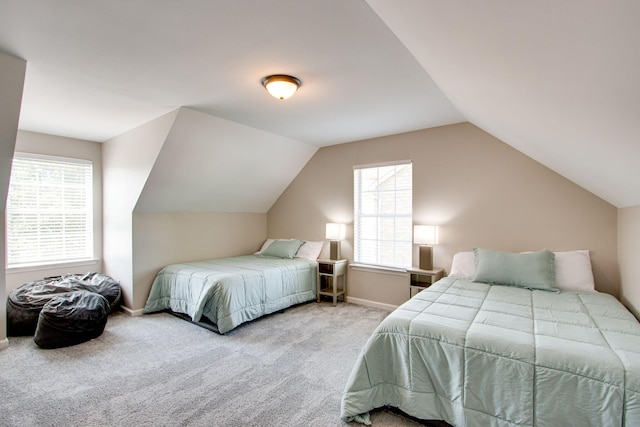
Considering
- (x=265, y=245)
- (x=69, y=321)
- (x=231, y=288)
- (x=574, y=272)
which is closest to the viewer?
(x=574, y=272)

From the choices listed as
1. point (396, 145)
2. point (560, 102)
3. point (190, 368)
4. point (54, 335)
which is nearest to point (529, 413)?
point (560, 102)

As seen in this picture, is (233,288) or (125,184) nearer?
(233,288)

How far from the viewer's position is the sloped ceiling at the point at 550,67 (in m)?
0.85

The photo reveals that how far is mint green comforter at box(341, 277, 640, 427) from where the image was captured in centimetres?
143

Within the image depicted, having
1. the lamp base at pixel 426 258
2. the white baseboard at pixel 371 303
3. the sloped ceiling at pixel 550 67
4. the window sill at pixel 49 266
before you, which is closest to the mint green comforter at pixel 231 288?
the white baseboard at pixel 371 303

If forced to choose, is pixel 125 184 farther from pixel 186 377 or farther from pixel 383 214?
pixel 383 214

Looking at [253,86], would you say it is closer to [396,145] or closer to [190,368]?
[396,145]

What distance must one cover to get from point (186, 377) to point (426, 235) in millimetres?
2838

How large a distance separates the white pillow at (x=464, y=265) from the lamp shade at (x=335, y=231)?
63.6 inches

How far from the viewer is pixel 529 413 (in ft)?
5.04

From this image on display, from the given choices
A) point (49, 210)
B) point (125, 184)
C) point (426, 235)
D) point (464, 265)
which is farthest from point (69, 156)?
point (464, 265)

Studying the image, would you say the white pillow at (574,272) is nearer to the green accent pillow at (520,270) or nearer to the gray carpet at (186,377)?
the green accent pillow at (520,270)

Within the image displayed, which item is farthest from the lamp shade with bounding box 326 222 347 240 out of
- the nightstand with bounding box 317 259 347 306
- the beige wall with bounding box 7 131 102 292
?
the beige wall with bounding box 7 131 102 292

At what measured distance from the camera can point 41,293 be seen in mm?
3469
